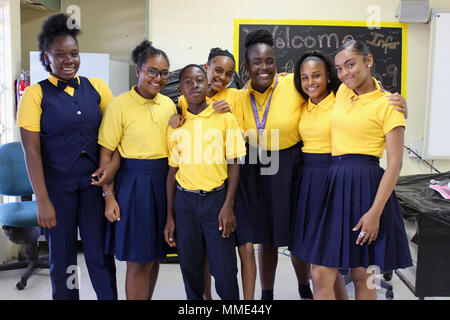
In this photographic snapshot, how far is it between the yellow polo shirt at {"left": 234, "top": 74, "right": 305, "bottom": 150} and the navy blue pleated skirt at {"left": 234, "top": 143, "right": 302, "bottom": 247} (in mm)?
58

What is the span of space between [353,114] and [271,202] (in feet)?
2.21

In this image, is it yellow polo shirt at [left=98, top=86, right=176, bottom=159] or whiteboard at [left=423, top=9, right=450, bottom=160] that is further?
whiteboard at [left=423, top=9, right=450, bottom=160]

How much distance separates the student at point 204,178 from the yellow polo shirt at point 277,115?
0.23 m

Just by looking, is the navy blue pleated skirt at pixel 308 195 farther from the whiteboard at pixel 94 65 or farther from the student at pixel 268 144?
the whiteboard at pixel 94 65

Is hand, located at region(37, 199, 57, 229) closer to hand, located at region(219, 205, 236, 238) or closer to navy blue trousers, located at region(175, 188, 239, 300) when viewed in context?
navy blue trousers, located at region(175, 188, 239, 300)

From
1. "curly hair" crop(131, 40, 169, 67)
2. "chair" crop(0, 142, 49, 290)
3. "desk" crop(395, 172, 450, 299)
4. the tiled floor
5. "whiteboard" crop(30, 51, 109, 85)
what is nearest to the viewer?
"curly hair" crop(131, 40, 169, 67)

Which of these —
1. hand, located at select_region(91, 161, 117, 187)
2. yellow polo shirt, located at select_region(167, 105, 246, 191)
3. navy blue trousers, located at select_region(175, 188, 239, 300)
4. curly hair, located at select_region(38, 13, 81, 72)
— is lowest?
navy blue trousers, located at select_region(175, 188, 239, 300)

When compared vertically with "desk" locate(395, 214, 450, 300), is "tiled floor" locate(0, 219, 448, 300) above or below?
below

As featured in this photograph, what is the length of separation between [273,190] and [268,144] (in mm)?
257

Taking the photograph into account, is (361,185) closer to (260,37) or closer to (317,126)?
(317,126)

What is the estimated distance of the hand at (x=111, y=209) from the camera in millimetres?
2023

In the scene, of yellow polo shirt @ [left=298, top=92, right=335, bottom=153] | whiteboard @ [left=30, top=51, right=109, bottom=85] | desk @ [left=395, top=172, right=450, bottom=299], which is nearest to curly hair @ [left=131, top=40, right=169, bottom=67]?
yellow polo shirt @ [left=298, top=92, right=335, bottom=153]

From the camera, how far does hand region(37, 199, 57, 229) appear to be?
1929 mm

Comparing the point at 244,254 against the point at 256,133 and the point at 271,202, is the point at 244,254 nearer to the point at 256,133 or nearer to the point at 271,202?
the point at 271,202
